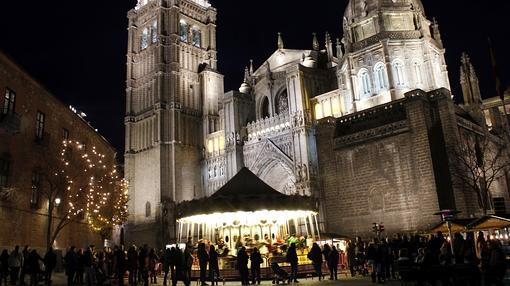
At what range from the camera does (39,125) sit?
2444 centimetres

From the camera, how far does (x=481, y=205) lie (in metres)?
27.5

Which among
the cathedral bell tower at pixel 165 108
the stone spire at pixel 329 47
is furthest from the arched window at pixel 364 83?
the cathedral bell tower at pixel 165 108

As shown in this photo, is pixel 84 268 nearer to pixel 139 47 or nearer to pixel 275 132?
pixel 275 132

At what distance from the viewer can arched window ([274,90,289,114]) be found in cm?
4306

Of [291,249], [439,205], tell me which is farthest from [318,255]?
[439,205]

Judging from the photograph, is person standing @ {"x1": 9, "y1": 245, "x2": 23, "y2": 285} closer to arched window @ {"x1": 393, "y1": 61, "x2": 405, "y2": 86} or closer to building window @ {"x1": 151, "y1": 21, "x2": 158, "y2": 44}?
arched window @ {"x1": 393, "y1": 61, "x2": 405, "y2": 86}

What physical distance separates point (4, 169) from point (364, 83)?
2731 centimetres

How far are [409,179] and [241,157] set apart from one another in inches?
707

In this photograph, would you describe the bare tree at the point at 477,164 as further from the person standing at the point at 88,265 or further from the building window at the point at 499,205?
the person standing at the point at 88,265

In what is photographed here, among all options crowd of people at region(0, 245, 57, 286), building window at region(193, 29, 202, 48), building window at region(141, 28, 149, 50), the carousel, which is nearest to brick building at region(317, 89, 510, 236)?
the carousel

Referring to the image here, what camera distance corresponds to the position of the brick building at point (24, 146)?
2044 cm

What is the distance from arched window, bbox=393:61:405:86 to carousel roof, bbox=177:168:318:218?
668 inches

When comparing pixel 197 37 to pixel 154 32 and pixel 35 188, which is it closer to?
pixel 154 32

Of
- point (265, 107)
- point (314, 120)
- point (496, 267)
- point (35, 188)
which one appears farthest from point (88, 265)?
point (265, 107)
